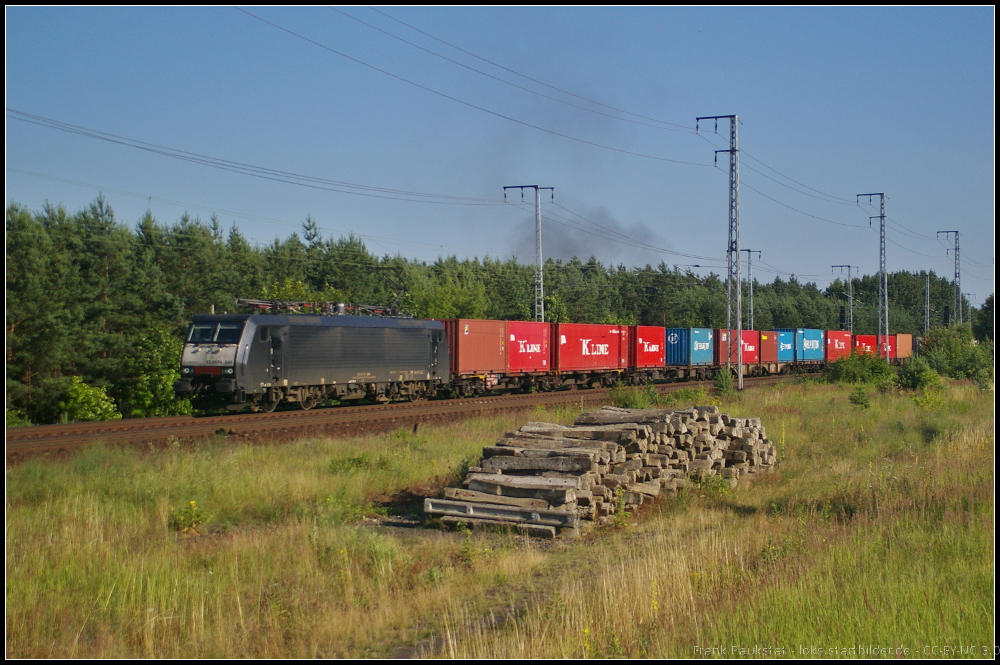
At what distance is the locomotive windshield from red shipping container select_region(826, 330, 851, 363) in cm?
4151

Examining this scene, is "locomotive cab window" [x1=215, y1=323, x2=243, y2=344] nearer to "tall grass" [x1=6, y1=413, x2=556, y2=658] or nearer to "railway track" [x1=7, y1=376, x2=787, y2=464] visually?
"railway track" [x1=7, y1=376, x2=787, y2=464]

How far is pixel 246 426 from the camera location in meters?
18.0

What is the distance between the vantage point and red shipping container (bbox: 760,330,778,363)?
143 ft

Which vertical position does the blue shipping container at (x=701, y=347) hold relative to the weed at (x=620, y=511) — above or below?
above

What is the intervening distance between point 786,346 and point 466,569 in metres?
43.1

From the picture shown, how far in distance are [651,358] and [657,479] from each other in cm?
2746

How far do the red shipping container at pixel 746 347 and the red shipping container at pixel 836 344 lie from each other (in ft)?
34.3

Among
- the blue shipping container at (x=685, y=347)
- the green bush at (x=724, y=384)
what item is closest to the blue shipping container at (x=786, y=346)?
the blue shipping container at (x=685, y=347)

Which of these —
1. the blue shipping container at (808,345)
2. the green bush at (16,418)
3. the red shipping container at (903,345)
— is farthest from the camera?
the red shipping container at (903,345)

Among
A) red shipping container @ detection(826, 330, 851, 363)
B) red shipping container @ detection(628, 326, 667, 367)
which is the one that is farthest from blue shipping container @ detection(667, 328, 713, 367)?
red shipping container @ detection(826, 330, 851, 363)

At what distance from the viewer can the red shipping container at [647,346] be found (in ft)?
122

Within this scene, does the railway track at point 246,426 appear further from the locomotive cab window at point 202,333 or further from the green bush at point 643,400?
the locomotive cab window at point 202,333

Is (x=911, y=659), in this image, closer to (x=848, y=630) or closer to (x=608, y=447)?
(x=848, y=630)

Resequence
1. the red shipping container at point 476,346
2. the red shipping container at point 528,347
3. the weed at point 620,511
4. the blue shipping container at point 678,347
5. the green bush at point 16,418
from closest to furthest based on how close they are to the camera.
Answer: the weed at point 620,511
the green bush at point 16,418
the red shipping container at point 476,346
the red shipping container at point 528,347
the blue shipping container at point 678,347
